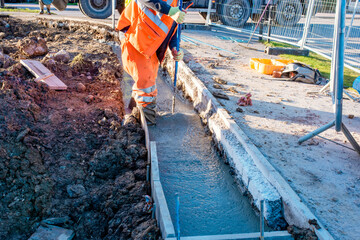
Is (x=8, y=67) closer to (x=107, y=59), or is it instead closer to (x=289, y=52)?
(x=107, y=59)

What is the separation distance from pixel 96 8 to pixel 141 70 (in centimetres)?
875

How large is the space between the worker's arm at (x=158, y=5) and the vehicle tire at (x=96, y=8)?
8870mm

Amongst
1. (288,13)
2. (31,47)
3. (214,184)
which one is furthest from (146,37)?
(288,13)

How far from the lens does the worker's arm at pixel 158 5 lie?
3879mm

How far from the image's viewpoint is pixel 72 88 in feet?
19.0

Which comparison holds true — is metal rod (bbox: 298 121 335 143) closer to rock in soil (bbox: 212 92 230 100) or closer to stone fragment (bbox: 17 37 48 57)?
rock in soil (bbox: 212 92 230 100)

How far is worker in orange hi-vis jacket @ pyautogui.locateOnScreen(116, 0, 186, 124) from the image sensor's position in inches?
160

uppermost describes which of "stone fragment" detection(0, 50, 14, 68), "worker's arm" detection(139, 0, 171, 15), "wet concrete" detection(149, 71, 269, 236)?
"worker's arm" detection(139, 0, 171, 15)

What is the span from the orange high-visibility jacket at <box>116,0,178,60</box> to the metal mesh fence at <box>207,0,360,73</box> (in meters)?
4.47

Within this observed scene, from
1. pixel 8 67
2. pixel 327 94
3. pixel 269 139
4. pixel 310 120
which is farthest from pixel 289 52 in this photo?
pixel 8 67

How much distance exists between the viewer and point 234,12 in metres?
13.0

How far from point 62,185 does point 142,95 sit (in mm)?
1741

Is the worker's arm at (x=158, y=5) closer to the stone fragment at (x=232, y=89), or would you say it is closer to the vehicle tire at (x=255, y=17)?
the stone fragment at (x=232, y=89)

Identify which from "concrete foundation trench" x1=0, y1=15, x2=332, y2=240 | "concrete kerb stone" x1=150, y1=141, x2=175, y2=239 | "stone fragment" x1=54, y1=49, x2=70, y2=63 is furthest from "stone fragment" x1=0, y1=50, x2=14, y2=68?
"concrete kerb stone" x1=150, y1=141, x2=175, y2=239
